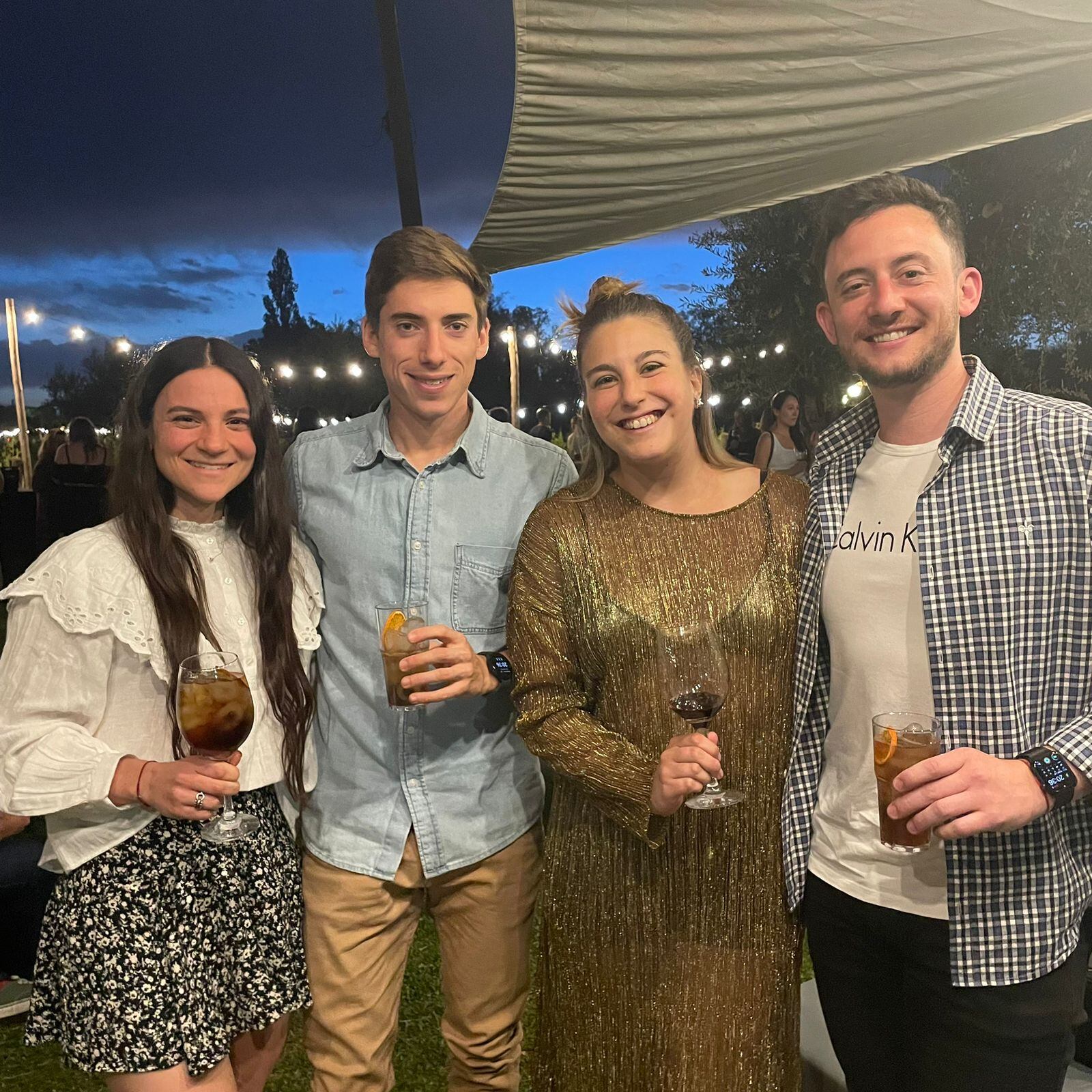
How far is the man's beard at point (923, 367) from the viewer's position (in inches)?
65.3

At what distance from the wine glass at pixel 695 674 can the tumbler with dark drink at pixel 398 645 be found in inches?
19.4

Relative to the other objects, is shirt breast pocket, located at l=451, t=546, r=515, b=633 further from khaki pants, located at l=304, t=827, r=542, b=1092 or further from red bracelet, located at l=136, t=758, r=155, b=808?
red bracelet, located at l=136, t=758, r=155, b=808

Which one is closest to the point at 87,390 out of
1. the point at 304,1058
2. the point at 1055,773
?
the point at 304,1058

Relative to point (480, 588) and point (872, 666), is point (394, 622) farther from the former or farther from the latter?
point (872, 666)

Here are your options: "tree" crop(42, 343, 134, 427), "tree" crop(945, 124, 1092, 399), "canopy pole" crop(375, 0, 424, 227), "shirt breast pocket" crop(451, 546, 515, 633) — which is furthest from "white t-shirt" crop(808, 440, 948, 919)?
"tree" crop(42, 343, 134, 427)

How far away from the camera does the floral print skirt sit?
1.69 metres

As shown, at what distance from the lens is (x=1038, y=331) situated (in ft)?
26.6

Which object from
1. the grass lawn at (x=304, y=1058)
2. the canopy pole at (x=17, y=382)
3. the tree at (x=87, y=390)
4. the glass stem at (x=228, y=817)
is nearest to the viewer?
the glass stem at (x=228, y=817)

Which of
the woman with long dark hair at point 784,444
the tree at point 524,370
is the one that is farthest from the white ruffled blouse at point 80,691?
the tree at point 524,370

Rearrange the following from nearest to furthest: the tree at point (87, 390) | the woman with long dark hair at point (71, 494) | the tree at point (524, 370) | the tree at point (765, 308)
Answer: the woman with long dark hair at point (71, 494) < the tree at point (765, 308) < the tree at point (524, 370) < the tree at point (87, 390)

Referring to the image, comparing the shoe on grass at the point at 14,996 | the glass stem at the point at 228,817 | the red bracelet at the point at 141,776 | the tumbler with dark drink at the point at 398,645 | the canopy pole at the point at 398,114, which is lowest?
the shoe on grass at the point at 14,996

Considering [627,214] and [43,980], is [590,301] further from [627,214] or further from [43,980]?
[627,214]

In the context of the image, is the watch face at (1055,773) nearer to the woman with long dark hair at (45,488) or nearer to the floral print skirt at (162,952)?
the floral print skirt at (162,952)

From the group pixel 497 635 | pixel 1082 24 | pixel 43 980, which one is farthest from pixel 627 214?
pixel 43 980
